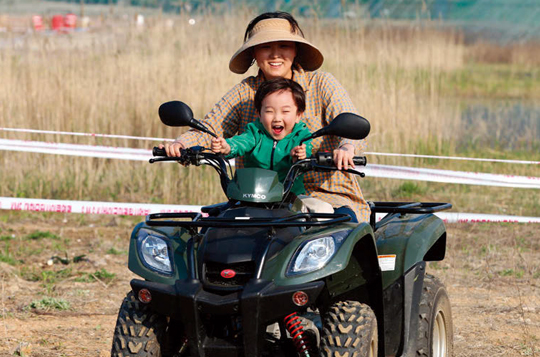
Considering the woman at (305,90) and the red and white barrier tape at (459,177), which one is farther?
the red and white barrier tape at (459,177)

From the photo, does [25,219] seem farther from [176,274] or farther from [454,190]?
[176,274]

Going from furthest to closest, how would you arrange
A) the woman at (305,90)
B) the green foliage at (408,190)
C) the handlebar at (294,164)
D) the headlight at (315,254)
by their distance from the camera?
the green foliage at (408,190) < the woman at (305,90) < the handlebar at (294,164) < the headlight at (315,254)

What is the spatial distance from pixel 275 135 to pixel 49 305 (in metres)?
2.68

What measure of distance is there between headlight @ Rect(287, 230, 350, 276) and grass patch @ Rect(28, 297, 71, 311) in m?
3.17

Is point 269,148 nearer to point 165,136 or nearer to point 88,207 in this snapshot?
point 88,207

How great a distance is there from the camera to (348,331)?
3.51m

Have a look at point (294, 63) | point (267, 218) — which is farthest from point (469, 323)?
point (267, 218)

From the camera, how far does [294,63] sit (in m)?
5.02

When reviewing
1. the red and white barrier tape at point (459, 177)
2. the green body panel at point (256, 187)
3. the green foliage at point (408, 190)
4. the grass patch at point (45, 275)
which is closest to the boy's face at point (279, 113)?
the green body panel at point (256, 187)

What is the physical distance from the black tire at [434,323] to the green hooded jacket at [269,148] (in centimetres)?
78

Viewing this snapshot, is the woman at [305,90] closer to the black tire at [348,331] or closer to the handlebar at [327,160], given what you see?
the handlebar at [327,160]

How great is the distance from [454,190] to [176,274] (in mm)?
7789

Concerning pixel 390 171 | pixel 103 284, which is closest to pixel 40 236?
pixel 103 284

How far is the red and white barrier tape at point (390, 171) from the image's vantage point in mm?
8734
